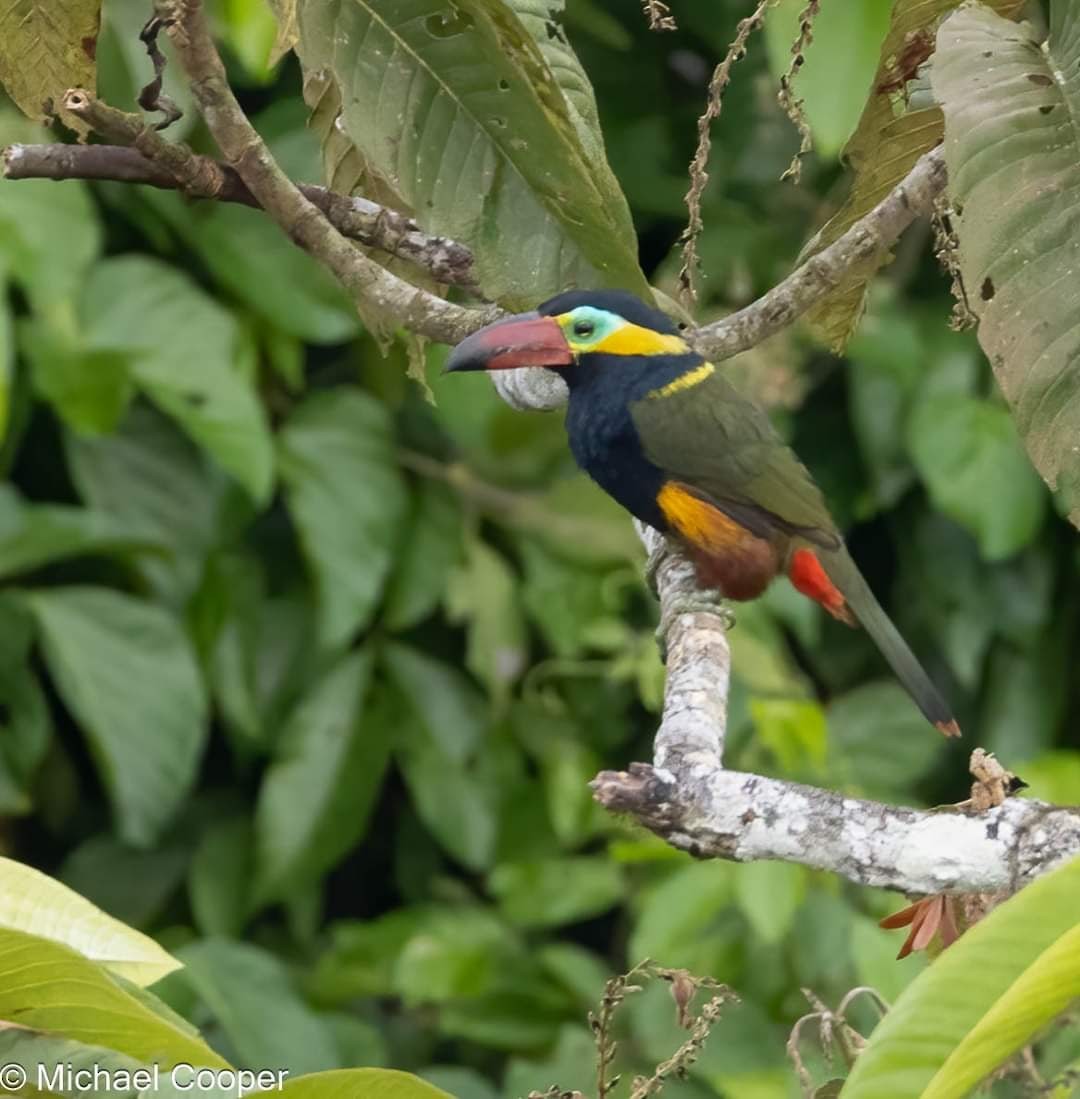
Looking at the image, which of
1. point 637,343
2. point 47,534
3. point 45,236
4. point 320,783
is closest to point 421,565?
point 320,783

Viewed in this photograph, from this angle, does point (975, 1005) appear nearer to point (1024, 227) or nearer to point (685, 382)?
point (1024, 227)

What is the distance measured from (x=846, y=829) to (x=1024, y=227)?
0.53m

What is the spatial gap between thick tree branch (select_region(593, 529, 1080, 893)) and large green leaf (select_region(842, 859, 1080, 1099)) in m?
0.23

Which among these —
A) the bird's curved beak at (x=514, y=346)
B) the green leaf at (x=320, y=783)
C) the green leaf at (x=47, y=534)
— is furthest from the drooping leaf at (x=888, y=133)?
the green leaf at (x=320, y=783)

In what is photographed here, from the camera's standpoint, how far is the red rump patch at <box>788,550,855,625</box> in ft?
8.94

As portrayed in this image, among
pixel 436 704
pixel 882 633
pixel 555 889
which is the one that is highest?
pixel 882 633

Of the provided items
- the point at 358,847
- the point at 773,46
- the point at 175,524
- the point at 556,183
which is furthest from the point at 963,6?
the point at 358,847

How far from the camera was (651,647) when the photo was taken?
11.2ft

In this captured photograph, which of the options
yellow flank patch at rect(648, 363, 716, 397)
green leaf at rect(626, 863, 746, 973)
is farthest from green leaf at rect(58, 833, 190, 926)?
yellow flank patch at rect(648, 363, 716, 397)

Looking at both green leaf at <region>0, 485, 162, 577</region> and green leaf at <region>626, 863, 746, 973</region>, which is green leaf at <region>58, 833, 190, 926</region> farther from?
green leaf at <region>626, 863, 746, 973</region>

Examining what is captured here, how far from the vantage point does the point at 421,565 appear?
3549 millimetres

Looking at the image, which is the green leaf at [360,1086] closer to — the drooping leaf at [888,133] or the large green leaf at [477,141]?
the large green leaf at [477,141]

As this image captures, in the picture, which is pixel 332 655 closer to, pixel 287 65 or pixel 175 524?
pixel 175 524

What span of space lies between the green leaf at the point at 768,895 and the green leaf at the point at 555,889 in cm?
49
